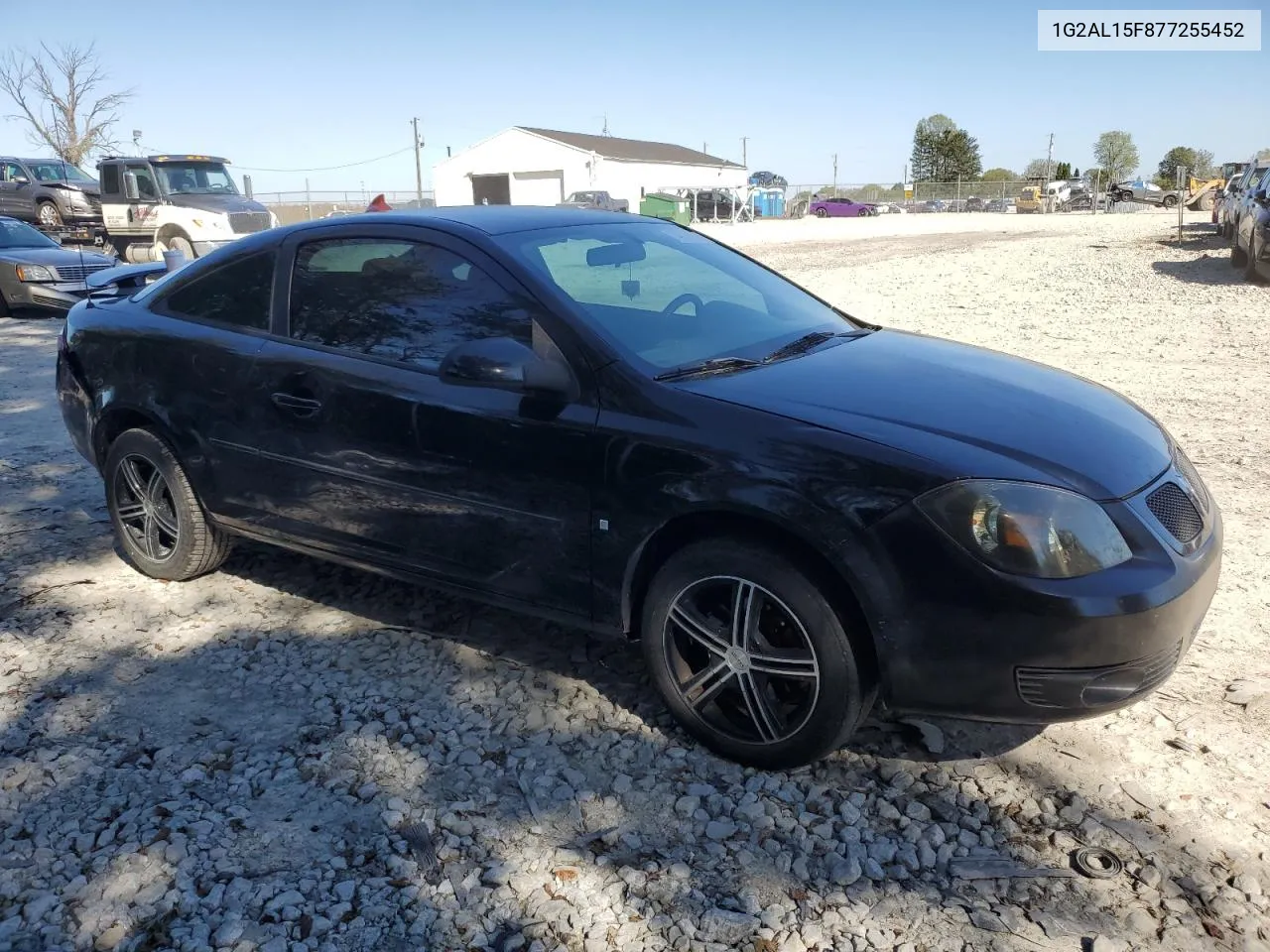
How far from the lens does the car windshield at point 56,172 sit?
24641 millimetres

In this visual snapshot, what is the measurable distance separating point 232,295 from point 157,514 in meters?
1.10

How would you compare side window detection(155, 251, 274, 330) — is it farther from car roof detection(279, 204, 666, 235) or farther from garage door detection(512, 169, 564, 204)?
garage door detection(512, 169, 564, 204)

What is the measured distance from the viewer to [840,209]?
58.7 m

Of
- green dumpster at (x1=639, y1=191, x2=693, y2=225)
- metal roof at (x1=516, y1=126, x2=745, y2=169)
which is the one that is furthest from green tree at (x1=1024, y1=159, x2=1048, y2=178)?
green dumpster at (x1=639, y1=191, x2=693, y2=225)

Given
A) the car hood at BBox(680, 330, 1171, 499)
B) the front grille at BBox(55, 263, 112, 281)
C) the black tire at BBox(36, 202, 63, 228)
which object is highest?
the black tire at BBox(36, 202, 63, 228)

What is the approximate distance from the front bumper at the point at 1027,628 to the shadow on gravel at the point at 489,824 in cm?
41

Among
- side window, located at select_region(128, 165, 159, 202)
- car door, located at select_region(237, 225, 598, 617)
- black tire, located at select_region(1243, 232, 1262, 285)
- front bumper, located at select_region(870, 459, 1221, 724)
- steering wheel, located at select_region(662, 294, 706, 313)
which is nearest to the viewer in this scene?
front bumper, located at select_region(870, 459, 1221, 724)

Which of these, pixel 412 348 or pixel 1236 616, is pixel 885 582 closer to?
pixel 412 348

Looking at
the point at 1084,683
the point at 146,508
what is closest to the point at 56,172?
the point at 146,508

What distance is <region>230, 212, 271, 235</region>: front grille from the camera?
19.2 metres

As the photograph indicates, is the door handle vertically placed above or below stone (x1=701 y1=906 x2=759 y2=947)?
above

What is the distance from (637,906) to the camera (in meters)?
2.54

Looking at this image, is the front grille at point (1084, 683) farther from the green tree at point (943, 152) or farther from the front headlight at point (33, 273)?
the green tree at point (943, 152)

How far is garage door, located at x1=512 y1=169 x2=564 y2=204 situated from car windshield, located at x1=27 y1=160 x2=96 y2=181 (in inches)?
1314
